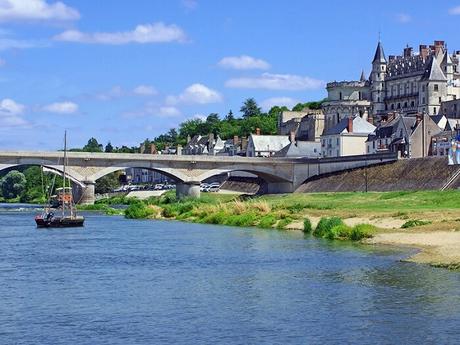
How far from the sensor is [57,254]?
5047 cm

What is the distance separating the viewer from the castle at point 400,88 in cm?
14925

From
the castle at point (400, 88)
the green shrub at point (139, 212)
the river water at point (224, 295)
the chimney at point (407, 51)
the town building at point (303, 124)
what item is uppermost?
the chimney at point (407, 51)

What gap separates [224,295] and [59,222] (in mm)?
44362

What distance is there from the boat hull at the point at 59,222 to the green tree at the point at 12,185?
11278cm

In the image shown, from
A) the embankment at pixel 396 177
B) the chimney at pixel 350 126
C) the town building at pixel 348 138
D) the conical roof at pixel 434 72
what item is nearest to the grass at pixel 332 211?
the embankment at pixel 396 177

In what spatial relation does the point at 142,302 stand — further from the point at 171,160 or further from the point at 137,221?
the point at 171,160

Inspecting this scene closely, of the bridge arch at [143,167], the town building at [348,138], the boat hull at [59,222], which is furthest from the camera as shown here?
the town building at [348,138]

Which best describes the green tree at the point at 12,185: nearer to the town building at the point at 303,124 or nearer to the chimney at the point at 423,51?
the town building at the point at 303,124

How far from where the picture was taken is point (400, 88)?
526 feet

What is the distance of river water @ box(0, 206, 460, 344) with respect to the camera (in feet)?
89.4

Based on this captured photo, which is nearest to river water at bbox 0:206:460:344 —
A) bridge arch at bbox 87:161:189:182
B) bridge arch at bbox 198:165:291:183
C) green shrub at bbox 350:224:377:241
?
green shrub at bbox 350:224:377:241

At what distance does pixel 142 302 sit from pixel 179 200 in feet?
248

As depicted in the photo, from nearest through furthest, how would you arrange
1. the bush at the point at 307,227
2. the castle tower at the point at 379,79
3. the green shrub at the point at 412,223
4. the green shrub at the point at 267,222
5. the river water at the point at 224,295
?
the river water at the point at 224,295
the green shrub at the point at 412,223
the bush at the point at 307,227
the green shrub at the point at 267,222
the castle tower at the point at 379,79

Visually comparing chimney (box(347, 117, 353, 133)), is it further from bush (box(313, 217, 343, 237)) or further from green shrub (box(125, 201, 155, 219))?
bush (box(313, 217, 343, 237))
